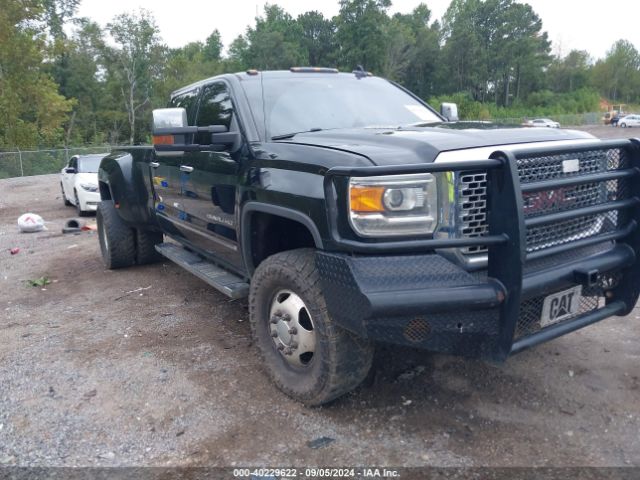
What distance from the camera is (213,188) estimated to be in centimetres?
432

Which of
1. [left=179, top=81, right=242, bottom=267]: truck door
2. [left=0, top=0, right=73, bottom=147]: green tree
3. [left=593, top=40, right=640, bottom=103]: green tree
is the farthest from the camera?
[left=593, top=40, right=640, bottom=103]: green tree

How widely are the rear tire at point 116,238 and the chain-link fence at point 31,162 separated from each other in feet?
70.3

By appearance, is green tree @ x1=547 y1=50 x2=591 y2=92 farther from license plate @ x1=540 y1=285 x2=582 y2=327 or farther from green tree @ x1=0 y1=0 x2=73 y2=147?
license plate @ x1=540 y1=285 x2=582 y2=327

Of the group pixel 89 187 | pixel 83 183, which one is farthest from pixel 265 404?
pixel 83 183

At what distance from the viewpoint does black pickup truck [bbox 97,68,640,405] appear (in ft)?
8.80

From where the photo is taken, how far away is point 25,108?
34.3 metres

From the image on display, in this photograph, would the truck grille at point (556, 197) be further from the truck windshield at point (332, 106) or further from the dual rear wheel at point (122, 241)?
the dual rear wheel at point (122, 241)

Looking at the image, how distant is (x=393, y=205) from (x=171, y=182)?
3.02 m

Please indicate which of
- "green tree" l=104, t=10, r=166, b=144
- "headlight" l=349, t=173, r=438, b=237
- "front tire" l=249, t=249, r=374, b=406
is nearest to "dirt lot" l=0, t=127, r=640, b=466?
"front tire" l=249, t=249, r=374, b=406

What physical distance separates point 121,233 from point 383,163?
479cm

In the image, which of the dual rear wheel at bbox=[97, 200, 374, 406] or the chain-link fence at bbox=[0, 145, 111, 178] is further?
the chain-link fence at bbox=[0, 145, 111, 178]

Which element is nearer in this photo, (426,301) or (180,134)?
(426,301)

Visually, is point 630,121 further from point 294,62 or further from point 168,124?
point 168,124

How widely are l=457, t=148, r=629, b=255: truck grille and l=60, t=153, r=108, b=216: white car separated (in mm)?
10101
